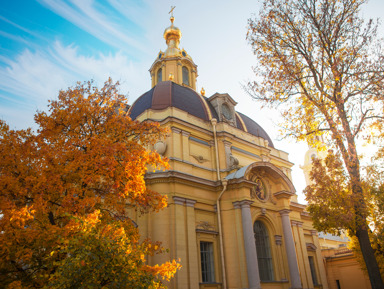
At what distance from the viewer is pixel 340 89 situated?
1325 cm

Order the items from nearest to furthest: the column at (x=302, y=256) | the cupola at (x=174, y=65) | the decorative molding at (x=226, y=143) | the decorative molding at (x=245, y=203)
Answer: the decorative molding at (x=245, y=203), the decorative molding at (x=226, y=143), the column at (x=302, y=256), the cupola at (x=174, y=65)

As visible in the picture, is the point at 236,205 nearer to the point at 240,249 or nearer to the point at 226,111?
the point at 240,249

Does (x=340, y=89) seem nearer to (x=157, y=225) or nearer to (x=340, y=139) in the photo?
(x=340, y=139)

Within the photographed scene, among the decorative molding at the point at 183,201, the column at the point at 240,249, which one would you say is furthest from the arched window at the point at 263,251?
the decorative molding at the point at 183,201

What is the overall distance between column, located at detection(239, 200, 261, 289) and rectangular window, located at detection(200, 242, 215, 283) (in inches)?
80.4

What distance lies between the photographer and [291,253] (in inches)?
812

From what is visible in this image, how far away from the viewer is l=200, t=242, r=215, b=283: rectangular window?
708 inches

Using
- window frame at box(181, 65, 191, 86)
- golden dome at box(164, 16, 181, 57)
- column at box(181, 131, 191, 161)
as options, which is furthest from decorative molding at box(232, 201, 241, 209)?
golden dome at box(164, 16, 181, 57)

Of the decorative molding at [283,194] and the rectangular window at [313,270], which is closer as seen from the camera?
the decorative molding at [283,194]

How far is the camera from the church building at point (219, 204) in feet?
57.5

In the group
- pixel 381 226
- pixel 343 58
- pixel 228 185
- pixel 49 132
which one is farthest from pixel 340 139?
pixel 49 132

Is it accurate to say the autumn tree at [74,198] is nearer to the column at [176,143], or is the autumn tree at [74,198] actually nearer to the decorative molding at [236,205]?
the column at [176,143]

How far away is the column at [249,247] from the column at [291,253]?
370 cm

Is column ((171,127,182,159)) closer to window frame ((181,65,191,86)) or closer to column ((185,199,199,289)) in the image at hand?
column ((185,199,199,289))
